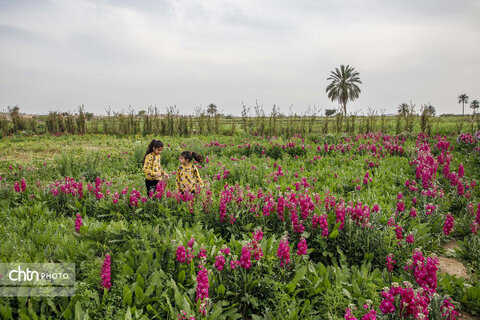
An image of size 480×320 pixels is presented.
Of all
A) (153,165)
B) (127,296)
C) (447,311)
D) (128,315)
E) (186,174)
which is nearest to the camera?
(128,315)

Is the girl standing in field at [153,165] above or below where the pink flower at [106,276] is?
above

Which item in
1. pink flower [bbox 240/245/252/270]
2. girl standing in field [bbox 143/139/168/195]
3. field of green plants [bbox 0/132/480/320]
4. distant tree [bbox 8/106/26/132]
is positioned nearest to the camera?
field of green plants [bbox 0/132/480/320]

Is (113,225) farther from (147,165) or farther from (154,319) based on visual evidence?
(147,165)

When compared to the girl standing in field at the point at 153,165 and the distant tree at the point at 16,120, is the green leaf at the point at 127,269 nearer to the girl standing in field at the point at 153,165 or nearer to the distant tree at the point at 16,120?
the girl standing in field at the point at 153,165

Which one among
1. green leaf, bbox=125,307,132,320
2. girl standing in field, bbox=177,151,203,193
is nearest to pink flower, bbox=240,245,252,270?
green leaf, bbox=125,307,132,320

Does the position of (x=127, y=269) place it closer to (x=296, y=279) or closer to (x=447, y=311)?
(x=296, y=279)

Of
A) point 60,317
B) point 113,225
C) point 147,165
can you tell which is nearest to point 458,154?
point 147,165

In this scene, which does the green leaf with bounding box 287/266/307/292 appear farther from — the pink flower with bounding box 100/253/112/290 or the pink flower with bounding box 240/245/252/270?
the pink flower with bounding box 100/253/112/290

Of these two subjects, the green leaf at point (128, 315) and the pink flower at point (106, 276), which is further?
the pink flower at point (106, 276)

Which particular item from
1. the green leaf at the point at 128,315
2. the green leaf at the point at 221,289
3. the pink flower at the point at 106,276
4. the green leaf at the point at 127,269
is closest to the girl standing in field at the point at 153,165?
the green leaf at the point at 127,269

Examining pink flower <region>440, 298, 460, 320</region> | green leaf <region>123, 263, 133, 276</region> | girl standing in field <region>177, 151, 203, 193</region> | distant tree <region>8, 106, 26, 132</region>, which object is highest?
distant tree <region>8, 106, 26, 132</region>

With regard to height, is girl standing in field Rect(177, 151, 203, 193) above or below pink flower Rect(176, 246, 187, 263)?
above

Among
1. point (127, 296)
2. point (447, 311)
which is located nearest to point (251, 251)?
point (127, 296)

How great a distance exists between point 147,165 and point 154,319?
387 cm
